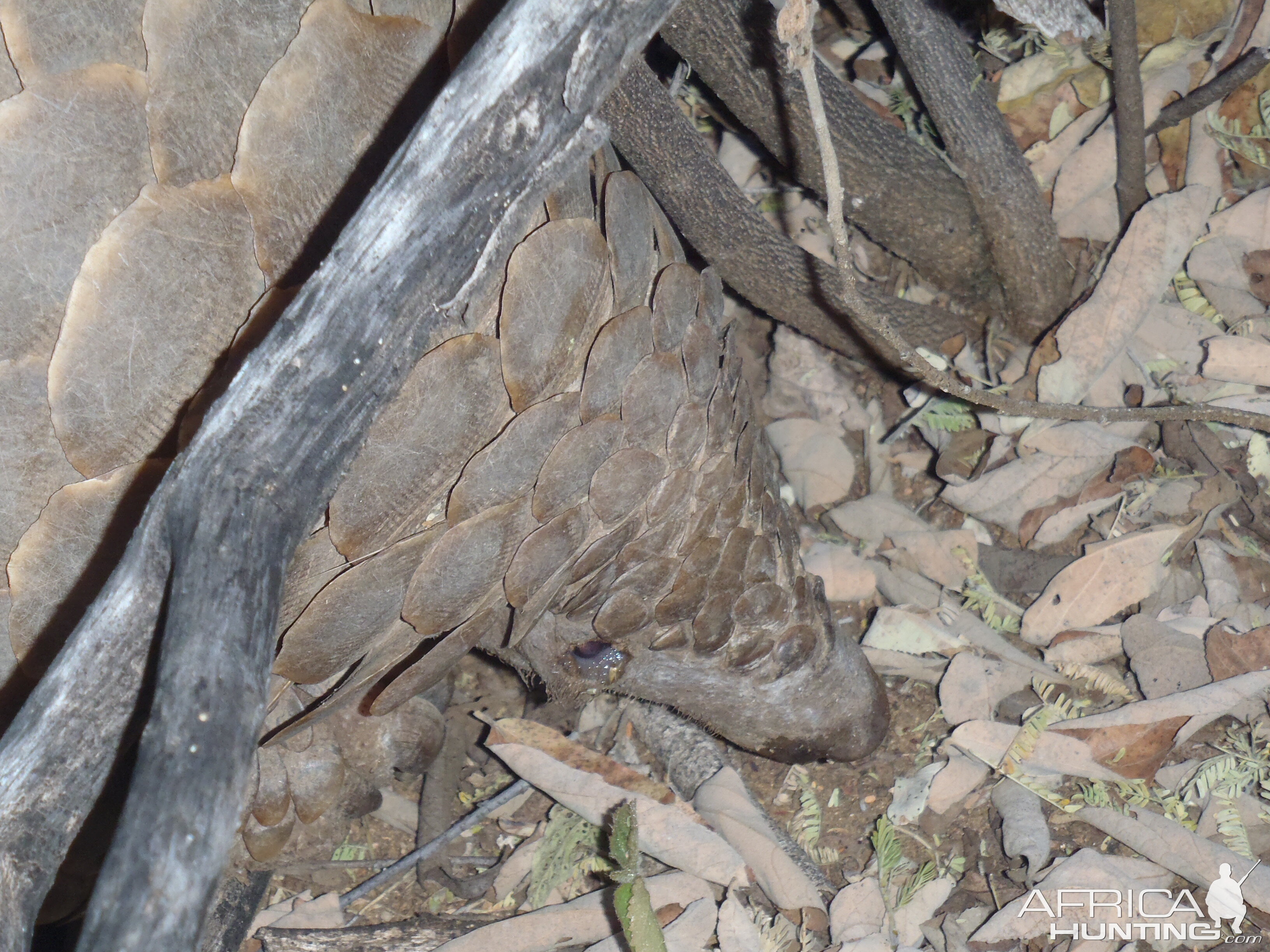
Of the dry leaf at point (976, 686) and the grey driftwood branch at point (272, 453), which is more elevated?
the grey driftwood branch at point (272, 453)

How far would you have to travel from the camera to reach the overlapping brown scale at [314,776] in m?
0.97

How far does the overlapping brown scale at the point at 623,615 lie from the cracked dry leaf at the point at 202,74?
0.56 meters

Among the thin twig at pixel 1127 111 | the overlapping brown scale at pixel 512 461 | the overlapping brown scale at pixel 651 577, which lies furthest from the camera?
the thin twig at pixel 1127 111

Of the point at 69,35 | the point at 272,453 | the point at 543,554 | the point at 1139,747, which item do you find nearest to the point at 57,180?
the point at 69,35

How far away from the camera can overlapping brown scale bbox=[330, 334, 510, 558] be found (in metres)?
0.73

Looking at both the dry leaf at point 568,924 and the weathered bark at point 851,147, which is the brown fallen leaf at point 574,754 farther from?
the weathered bark at point 851,147

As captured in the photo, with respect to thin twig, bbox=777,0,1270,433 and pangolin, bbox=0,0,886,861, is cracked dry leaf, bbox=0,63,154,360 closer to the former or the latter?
pangolin, bbox=0,0,886,861

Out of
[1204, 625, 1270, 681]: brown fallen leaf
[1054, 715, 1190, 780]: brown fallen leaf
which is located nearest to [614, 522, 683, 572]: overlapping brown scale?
[1054, 715, 1190, 780]: brown fallen leaf

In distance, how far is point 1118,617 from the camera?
1.34 metres

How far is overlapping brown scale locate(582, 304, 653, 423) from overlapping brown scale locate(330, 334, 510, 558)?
96 mm

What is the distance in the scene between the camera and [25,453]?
0.65 m

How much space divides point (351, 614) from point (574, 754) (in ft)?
2.10

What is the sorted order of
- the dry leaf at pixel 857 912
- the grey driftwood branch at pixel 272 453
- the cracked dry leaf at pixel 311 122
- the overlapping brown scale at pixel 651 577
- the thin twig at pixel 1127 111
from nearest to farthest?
the grey driftwood branch at pixel 272 453 < the cracked dry leaf at pixel 311 122 < the overlapping brown scale at pixel 651 577 < the dry leaf at pixel 857 912 < the thin twig at pixel 1127 111

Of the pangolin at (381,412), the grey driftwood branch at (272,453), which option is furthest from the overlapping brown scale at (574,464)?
the grey driftwood branch at (272,453)
